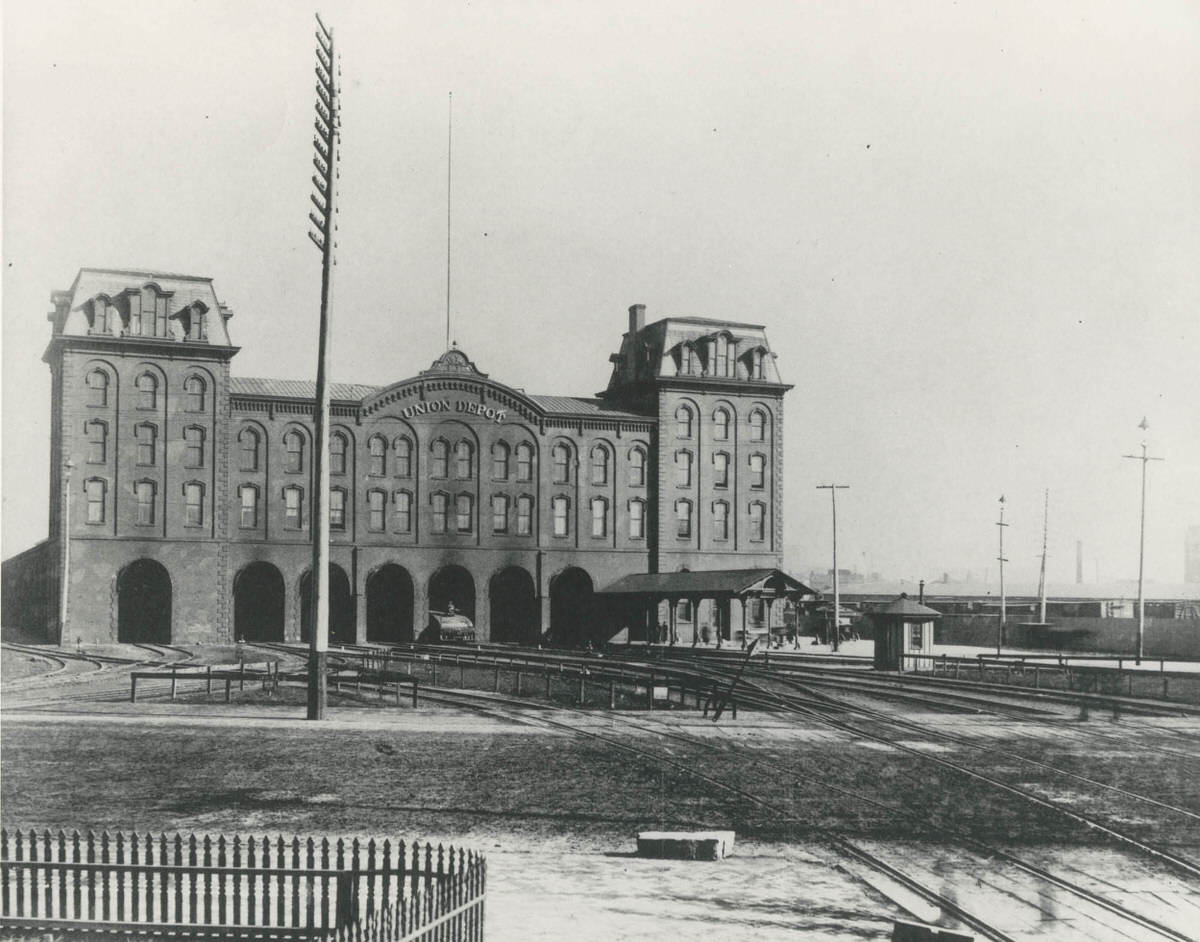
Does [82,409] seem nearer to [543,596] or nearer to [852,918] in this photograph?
[543,596]

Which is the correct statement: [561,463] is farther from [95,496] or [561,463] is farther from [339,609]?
[95,496]

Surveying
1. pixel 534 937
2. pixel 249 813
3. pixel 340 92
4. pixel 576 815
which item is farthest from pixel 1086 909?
pixel 340 92

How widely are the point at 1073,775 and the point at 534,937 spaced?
1143 centimetres

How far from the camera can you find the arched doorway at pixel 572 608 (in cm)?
6272

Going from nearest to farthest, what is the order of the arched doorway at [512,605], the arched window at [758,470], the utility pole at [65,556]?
the utility pole at [65,556], the arched doorway at [512,605], the arched window at [758,470]

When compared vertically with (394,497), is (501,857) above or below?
below

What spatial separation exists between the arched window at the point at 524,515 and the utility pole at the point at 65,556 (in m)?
20.7

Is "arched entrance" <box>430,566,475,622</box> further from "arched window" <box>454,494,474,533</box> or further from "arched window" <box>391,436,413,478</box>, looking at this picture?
"arched window" <box>391,436,413,478</box>

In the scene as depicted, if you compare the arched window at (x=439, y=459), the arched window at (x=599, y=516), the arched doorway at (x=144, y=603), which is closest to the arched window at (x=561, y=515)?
the arched window at (x=599, y=516)

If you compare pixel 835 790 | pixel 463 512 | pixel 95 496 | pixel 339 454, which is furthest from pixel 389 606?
pixel 835 790

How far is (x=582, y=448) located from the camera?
62906 mm

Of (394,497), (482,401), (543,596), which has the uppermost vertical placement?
(482,401)

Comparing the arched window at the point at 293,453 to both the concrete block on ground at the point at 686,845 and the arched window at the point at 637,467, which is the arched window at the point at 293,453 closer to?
the arched window at the point at 637,467

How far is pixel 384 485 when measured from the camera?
59062 mm
